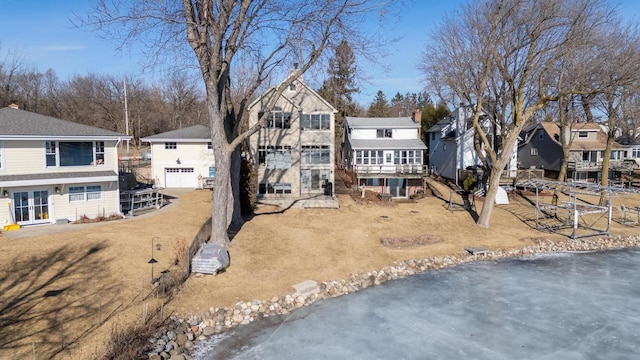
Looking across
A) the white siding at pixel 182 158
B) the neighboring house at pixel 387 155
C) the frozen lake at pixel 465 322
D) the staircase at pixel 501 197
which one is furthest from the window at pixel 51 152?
the staircase at pixel 501 197

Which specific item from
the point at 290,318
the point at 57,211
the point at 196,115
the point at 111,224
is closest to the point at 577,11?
the point at 290,318

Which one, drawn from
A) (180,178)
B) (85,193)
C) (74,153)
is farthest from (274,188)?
(74,153)

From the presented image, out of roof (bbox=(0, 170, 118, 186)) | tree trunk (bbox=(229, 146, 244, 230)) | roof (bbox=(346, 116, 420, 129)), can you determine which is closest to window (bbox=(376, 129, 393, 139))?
roof (bbox=(346, 116, 420, 129))

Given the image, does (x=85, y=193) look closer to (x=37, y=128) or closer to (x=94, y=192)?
(x=94, y=192)

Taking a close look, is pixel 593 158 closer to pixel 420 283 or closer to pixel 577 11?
pixel 577 11

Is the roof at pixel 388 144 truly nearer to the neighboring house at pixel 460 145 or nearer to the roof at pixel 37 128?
the neighboring house at pixel 460 145

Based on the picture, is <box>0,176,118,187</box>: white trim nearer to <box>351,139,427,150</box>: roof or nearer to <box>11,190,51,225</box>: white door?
<box>11,190,51,225</box>: white door
